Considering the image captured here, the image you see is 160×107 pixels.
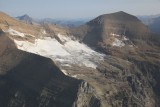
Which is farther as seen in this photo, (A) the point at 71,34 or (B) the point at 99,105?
(A) the point at 71,34

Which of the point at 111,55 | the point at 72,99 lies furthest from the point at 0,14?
the point at 72,99

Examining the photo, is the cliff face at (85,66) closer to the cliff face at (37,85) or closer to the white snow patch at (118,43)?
the cliff face at (37,85)

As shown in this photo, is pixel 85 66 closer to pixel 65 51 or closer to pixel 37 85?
pixel 65 51

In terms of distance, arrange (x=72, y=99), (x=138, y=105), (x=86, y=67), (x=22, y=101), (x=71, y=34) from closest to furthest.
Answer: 1. (x=72, y=99)
2. (x=22, y=101)
3. (x=138, y=105)
4. (x=86, y=67)
5. (x=71, y=34)

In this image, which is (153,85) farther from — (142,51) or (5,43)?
(5,43)

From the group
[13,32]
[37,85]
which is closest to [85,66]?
[37,85]

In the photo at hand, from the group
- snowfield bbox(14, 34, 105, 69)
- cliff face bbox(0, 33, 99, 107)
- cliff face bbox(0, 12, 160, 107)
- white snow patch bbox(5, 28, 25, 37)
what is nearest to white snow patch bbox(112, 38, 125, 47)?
cliff face bbox(0, 12, 160, 107)

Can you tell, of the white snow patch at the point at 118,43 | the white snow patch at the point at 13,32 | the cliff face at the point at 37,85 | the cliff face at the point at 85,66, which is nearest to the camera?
the cliff face at the point at 37,85

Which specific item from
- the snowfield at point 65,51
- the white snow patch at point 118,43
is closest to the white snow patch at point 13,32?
the snowfield at point 65,51
